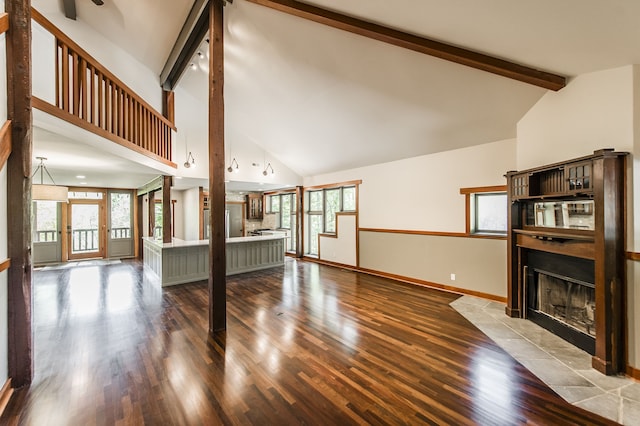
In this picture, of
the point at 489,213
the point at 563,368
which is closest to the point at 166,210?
the point at 489,213

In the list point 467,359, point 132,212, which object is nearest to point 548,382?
point 467,359

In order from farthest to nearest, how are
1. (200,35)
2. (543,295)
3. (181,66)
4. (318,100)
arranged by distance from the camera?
1. (181,66)
2. (318,100)
3. (200,35)
4. (543,295)

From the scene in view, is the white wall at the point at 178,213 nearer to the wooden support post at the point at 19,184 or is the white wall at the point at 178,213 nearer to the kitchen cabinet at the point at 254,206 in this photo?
the kitchen cabinet at the point at 254,206

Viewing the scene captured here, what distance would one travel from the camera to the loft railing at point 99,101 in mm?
2729

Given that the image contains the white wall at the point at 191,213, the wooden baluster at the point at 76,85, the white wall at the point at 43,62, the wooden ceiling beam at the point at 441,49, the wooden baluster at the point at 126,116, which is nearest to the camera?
the white wall at the point at 43,62

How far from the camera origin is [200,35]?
13.4 feet

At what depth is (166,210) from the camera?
19.1ft

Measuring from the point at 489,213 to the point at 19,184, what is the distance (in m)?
5.84

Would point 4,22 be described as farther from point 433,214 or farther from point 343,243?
point 343,243

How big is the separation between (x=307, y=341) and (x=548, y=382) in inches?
85.1

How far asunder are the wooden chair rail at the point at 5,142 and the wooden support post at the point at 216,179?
5.19 feet

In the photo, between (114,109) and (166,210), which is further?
(166,210)

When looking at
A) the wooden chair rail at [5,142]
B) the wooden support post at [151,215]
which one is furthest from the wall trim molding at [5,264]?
the wooden support post at [151,215]

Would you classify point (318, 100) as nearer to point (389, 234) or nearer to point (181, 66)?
point (181, 66)
